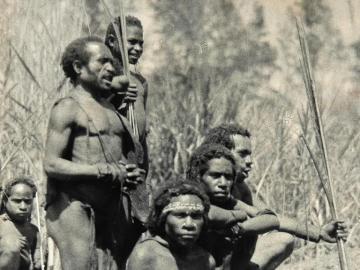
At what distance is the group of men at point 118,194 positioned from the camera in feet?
20.7

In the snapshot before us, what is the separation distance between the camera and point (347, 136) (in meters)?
12.4

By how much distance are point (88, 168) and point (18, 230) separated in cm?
220

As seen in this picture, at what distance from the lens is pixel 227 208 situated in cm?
688

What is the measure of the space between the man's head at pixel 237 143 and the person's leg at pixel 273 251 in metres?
0.52

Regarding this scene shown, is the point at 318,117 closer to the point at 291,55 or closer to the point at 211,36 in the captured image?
the point at 211,36

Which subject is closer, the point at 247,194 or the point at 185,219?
the point at 185,219

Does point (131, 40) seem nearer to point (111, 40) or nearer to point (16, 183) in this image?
point (111, 40)

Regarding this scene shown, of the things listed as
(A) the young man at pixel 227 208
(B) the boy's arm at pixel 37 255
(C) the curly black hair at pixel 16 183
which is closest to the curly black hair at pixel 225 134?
(A) the young man at pixel 227 208

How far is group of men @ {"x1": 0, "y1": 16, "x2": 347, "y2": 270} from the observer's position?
630 cm

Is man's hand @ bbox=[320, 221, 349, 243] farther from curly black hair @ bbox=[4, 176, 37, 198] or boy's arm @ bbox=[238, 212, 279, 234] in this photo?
curly black hair @ bbox=[4, 176, 37, 198]

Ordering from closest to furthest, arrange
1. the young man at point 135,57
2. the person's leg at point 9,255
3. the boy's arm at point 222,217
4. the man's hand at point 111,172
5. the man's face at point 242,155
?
the man's hand at point 111,172, the boy's arm at point 222,217, the man's face at point 242,155, the young man at point 135,57, the person's leg at point 9,255

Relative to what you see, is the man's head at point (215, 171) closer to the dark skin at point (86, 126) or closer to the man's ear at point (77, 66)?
the dark skin at point (86, 126)

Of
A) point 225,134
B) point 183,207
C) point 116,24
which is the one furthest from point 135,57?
point 183,207

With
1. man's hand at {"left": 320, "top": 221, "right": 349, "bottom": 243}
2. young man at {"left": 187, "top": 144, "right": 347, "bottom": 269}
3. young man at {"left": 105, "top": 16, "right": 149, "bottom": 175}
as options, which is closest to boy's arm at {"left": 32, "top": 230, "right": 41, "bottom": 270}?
young man at {"left": 105, "top": 16, "right": 149, "bottom": 175}
